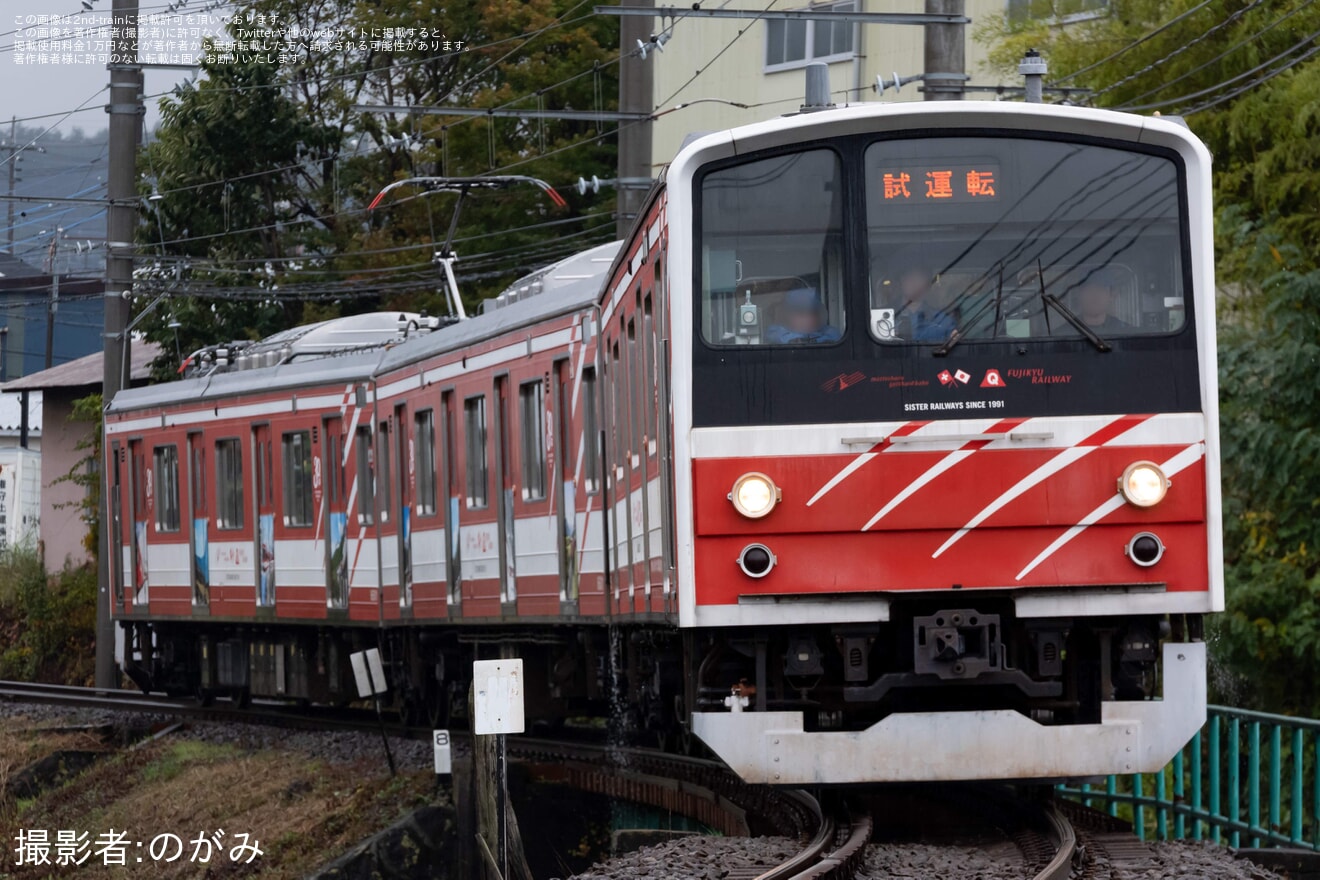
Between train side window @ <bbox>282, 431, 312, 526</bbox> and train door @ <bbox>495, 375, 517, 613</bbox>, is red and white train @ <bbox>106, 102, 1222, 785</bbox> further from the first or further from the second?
train side window @ <bbox>282, 431, 312, 526</bbox>

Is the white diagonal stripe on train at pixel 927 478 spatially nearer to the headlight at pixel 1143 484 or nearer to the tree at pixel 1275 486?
the headlight at pixel 1143 484

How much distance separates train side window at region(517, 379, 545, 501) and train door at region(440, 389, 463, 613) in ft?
4.83

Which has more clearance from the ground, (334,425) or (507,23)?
(507,23)

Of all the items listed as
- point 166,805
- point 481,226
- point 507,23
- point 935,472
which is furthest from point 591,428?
point 507,23

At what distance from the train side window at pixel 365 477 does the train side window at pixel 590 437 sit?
5.35 m

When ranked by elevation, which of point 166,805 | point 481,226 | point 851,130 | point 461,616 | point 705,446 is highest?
point 481,226

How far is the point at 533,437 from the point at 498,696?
4700mm

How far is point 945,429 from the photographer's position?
318 inches

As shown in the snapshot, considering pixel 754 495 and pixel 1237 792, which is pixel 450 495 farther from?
pixel 754 495

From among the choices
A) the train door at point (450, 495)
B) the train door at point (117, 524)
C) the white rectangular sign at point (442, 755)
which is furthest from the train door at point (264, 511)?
the white rectangular sign at point (442, 755)

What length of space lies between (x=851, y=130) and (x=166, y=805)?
31.3 ft

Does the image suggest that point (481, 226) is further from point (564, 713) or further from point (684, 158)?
point (684, 158)

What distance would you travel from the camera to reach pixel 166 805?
51.7 ft

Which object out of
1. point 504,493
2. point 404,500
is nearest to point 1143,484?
point 504,493
